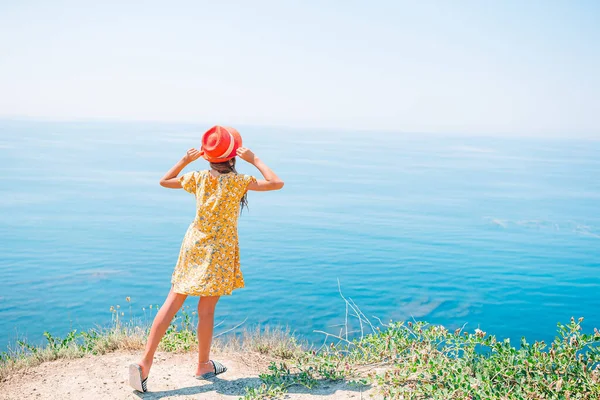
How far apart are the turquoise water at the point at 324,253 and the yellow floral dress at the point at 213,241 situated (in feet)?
38.0

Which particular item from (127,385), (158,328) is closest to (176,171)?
(158,328)

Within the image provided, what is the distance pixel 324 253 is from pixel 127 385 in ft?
72.0

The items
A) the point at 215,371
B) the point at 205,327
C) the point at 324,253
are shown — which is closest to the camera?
the point at 205,327

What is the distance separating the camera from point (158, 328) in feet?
14.8

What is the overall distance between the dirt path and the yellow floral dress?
0.86 m

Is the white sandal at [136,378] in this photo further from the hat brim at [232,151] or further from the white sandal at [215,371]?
the hat brim at [232,151]

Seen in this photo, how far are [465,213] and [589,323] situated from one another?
80.7 feet

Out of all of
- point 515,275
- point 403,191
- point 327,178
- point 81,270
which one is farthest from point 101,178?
point 515,275

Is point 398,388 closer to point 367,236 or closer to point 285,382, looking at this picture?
point 285,382

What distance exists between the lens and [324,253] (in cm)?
2652

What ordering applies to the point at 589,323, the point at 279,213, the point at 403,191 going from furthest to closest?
the point at 403,191 < the point at 279,213 < the point at 589,323

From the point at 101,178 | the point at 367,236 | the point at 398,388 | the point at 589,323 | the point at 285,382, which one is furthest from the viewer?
the point at 101,178

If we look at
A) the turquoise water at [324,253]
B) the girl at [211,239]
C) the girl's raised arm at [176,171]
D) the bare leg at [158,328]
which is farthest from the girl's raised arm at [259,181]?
the turquoise water at [324,253]

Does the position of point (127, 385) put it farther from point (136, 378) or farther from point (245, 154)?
point (245, 154)
